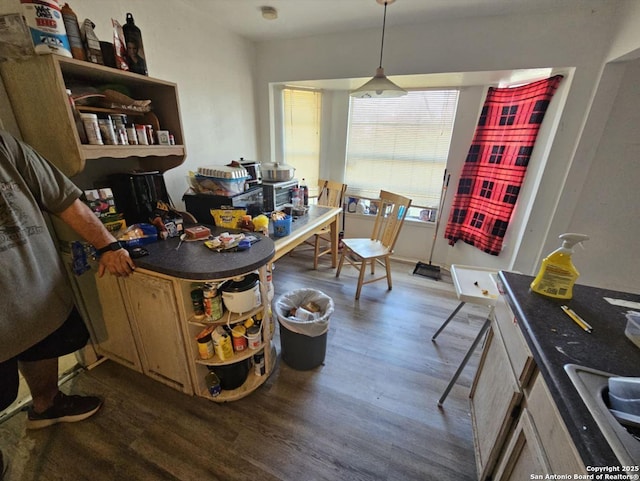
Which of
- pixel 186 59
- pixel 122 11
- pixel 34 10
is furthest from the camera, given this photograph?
pixel 186 59

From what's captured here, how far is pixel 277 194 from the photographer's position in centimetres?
227

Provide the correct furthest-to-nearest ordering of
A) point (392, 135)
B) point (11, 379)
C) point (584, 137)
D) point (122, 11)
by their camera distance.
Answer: point (392, 135) < point (584, 137) < point (122, 11) < point (11, 379)

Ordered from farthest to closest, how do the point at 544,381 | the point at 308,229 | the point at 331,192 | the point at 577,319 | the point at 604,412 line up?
the point at 331,192, the point at 308,229, the point at 577,319, the point at 544,381, the point at 604,412

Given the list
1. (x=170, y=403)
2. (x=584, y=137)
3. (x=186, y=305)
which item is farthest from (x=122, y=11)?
(x=584, y=137)

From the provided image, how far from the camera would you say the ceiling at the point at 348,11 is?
1.84 m

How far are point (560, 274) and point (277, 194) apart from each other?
191cm

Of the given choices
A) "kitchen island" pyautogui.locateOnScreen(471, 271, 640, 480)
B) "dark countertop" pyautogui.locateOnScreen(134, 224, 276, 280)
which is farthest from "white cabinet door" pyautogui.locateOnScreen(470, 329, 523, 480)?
"dark countertop" pyautogui.locateOnScreen(134, 224, 276, 280)

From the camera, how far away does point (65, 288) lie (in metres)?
1.16

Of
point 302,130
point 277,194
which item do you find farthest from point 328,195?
point 277,194

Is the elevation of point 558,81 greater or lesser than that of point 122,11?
lesser

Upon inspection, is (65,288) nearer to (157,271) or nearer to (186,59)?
(157,271)

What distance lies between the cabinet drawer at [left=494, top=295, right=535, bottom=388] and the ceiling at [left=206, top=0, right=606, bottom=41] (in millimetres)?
2160

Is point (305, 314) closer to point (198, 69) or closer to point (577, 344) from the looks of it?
point (577, 344)

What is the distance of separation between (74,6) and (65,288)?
1.55m
